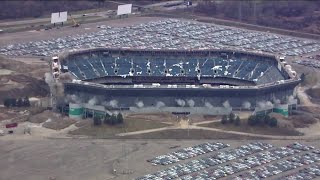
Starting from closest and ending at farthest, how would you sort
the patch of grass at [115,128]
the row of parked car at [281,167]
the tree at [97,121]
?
the row of parked car at [281,167] → the patch of grass at [115,128] → the tree at [97,121]

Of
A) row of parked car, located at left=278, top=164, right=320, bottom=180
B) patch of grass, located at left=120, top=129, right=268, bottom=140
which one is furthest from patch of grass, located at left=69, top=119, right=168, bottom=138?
row of parked car, located at left=278, top=164, right=320, bottom=180

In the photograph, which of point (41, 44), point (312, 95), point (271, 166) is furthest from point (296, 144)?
point (41, 44)

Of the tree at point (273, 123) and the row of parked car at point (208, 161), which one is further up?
the tree at point (273, 123)

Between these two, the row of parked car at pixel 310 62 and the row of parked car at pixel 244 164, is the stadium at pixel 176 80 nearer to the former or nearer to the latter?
the row of parked car at pixel 244 164

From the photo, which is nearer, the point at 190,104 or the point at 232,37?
the point at 190,104

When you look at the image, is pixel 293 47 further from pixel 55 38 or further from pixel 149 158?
pixel 149 158

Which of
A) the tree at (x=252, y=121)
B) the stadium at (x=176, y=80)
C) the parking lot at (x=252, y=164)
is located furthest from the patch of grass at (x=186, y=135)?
the stadium at (x=176, y=80)

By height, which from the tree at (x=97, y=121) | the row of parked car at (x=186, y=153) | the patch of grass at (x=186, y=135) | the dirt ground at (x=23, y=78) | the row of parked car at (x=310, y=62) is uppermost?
the row of parked car at (x=310, y=62)
